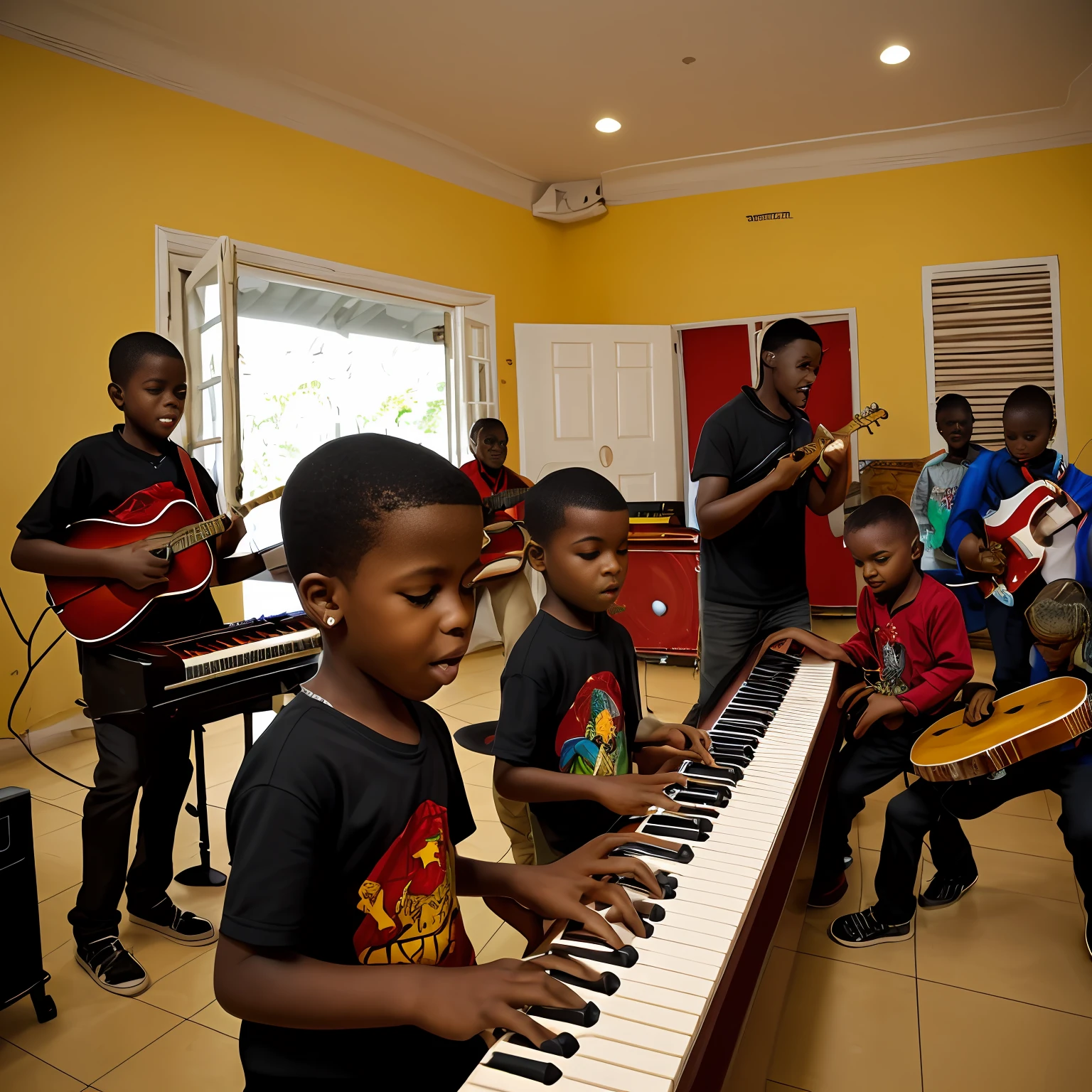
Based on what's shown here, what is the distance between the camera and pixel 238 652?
213 cm

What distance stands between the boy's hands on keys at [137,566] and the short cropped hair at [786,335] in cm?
177

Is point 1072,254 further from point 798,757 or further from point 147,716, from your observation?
point 147,716

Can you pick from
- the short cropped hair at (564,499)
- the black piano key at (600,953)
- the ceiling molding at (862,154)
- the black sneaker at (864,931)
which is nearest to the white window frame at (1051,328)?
the ceiling molding at (862,154)

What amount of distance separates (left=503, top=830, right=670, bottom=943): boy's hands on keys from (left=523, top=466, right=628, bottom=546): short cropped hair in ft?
2.11

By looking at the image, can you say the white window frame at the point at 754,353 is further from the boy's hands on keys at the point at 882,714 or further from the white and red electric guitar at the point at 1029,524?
the boy's hands on keys at the point at 882,714

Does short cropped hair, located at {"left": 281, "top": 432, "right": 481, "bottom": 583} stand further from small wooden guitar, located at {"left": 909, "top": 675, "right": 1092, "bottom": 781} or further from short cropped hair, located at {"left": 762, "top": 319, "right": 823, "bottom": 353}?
short cropped hair, located at {"left": 762, "top": 319, "right": 823, "bottom": 353}

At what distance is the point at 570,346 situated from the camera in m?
6.12

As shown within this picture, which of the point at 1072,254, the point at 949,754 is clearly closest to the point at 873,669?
the point at 949,754

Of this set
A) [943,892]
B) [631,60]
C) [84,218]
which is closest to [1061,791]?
[943,892]

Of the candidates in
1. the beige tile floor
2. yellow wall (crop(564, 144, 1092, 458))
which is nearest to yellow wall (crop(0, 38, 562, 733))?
the beige tile floor

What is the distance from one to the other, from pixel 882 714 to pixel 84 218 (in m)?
4.17

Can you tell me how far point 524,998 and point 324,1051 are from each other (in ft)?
0.90

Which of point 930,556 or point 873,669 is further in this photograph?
point 930,556

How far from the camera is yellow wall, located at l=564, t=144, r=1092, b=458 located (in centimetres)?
561
